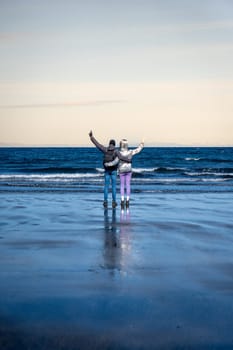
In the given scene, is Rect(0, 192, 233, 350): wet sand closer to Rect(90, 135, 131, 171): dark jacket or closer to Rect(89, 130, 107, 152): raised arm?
Rect(90, 135, 131, 171): dark jacket

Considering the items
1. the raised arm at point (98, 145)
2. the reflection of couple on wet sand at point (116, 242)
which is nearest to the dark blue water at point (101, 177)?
the raised arm at point (98, 145)

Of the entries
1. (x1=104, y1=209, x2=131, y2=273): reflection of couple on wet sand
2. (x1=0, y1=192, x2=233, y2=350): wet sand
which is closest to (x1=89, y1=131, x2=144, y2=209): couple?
(x1=104, y1=209, x2=131, y2=273): reflection of couple on wet sand

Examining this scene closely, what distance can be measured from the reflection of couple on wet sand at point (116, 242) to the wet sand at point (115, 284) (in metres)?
0.02

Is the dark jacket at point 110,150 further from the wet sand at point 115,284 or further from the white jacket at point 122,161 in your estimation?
the wet sand at point 115,284

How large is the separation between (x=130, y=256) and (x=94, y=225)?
11.8 feet

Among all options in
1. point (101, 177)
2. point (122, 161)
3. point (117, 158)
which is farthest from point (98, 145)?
point (101, 177)

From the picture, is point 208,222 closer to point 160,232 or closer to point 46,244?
point 160,232

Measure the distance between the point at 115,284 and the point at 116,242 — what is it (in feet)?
9.86

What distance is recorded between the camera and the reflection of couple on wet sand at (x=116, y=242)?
6.97 m

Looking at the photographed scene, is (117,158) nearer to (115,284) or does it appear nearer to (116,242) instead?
(116,242)

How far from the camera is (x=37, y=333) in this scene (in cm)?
425

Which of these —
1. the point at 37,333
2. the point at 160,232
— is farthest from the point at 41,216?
the point at 37,333

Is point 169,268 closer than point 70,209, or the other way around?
point 169,268

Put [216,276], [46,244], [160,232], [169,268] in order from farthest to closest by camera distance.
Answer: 1. [160,232]
2. [46,244]
3. [169,268]
4. [216,276]
